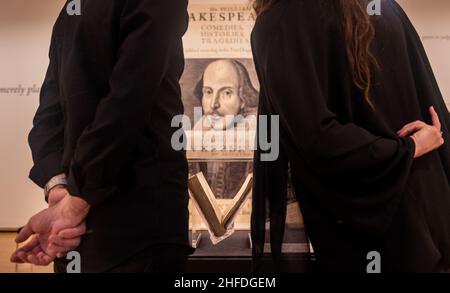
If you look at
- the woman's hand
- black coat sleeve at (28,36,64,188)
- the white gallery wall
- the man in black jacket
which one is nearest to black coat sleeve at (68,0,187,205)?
the man in black jacket

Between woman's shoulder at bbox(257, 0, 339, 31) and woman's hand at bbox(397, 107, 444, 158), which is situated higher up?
woman's shoulder at bbox(257, 0, 339, 31)

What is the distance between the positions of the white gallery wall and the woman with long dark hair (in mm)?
754

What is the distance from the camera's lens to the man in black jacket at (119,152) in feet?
1.97

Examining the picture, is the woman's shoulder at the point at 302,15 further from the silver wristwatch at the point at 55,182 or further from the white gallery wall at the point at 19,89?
the white gallery wall at the point at 19,89

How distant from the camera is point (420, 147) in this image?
719mm

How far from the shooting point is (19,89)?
115cm

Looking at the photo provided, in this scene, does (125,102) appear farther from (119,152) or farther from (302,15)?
(302,15)

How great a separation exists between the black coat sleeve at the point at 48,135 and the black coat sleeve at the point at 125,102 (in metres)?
0.13

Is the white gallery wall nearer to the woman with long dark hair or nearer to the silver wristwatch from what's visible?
the silver wristwatch

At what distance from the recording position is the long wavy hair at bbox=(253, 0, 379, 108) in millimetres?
731

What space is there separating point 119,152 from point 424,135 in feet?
1.84

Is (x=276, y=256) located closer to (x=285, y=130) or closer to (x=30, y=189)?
(x=285, y=130)
